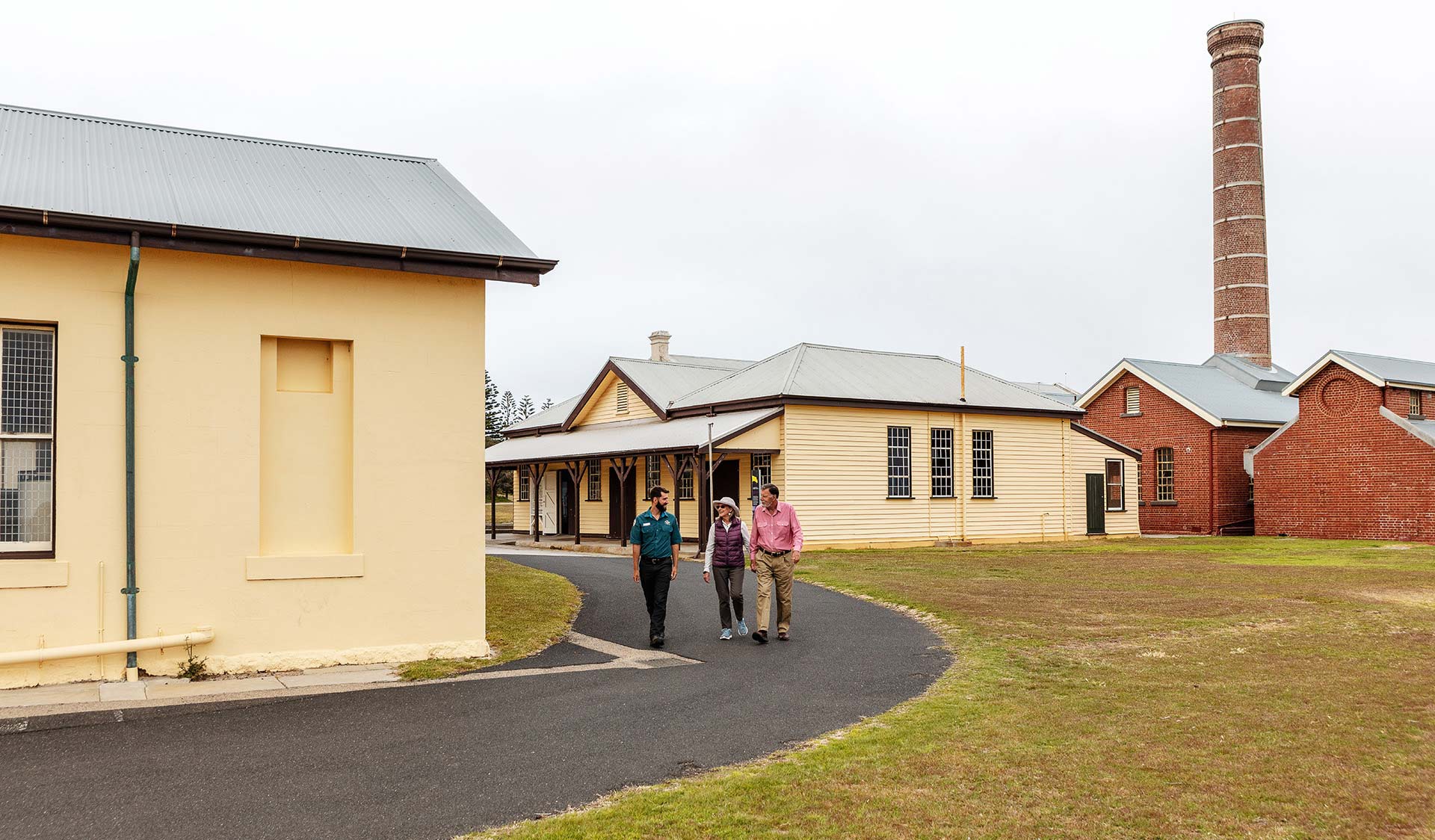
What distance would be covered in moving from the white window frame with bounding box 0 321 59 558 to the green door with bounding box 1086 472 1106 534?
2820 centimetres

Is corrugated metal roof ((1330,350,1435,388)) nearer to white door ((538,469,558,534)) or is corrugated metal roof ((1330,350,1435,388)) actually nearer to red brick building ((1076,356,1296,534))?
red brick building ((1076,356,1296,534))

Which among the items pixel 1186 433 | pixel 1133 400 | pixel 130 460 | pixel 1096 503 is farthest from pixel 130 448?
pixel 1133 400

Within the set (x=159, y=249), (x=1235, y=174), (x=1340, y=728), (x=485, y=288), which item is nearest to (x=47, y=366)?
(x=159, y=249)

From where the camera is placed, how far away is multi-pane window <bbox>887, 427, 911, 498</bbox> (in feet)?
94.4

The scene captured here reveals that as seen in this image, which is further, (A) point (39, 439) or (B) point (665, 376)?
(B) point (665, 376)

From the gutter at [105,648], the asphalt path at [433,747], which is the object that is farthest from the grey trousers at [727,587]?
the gutter at [105,648]

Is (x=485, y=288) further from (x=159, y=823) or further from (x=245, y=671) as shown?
(x=159, y=823)

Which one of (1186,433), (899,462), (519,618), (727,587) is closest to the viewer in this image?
(727,587)

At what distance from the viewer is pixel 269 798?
20.9 feet

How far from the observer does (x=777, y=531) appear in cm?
1268

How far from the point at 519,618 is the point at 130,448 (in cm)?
525

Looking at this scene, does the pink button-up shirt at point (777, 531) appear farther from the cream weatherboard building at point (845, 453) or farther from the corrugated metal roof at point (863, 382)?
the corrugated metal roof at point (863, 382)

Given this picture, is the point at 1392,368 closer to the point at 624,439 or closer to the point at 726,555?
the point at 624,439

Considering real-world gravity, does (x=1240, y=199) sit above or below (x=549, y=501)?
above
